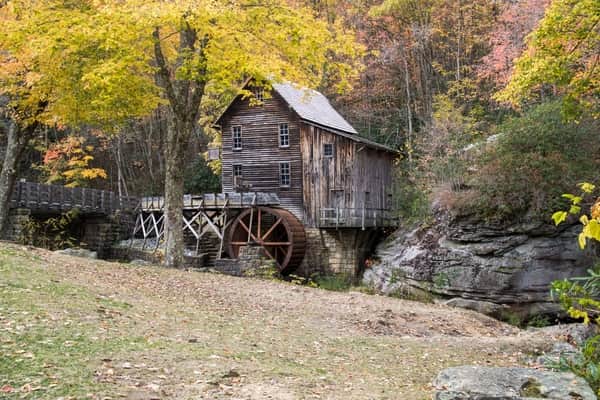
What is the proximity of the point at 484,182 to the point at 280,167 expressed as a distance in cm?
1153

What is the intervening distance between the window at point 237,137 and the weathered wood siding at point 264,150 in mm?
157

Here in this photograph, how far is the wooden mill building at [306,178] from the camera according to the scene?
25281mm

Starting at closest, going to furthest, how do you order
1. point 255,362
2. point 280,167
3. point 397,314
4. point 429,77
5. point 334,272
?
point 255,362 → point 397,314 → point 334,272 → point 280,167 → point 429,77

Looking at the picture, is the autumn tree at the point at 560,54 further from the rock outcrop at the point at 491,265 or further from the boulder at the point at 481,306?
the boulder at the point at 481,306

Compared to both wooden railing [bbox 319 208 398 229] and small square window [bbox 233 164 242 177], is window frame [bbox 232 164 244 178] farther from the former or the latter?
wooden railing [bbox 319 208 398 229]

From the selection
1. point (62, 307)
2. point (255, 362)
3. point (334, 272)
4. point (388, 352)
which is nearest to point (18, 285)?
point (62, 307)

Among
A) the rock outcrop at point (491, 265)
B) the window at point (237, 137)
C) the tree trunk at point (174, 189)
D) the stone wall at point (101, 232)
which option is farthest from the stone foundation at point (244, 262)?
the stone wall at point (101, 232)

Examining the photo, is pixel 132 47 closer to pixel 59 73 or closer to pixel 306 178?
pixel 59 73

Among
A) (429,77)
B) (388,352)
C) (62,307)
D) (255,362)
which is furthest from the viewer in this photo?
(429,77)

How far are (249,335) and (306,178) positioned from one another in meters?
18.3

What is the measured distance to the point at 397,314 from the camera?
1285 cm

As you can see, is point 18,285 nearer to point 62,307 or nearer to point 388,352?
point 62,307

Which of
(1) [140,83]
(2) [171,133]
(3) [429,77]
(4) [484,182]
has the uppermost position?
(3) [429,77]

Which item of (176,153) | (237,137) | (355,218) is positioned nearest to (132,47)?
(176,153)
